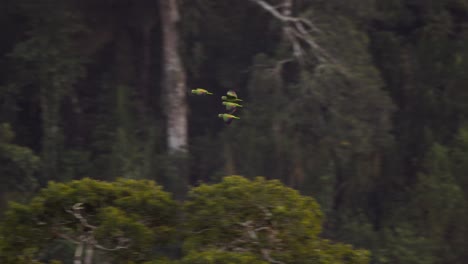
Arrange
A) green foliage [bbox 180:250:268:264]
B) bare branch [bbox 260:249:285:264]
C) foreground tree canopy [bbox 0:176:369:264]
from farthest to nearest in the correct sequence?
foreground tree canopy [bbox 0:176:369:264] → bare branch [bbox 260:249:285:264] → green foliage [bbox 180:250:268:264]

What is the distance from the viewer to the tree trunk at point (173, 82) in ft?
45.9

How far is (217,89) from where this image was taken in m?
15.5

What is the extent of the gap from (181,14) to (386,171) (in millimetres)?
3812

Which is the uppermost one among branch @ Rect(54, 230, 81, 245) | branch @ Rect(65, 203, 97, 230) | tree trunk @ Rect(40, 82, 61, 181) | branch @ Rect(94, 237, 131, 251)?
tree trunk @ Rect(40, 82, 61, 181)

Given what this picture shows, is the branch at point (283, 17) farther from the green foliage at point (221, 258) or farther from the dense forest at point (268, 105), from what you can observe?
the green foliage at point (221, 258)

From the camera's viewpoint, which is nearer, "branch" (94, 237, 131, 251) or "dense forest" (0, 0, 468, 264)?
"branch" (94, 237, 131, 251)

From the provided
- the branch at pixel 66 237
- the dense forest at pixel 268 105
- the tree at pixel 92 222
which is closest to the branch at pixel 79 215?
the tree at pixel 92 222

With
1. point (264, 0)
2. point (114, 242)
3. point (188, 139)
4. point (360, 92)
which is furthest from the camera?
point (188, 139)

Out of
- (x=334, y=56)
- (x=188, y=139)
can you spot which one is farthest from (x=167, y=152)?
(x=334, y=56)

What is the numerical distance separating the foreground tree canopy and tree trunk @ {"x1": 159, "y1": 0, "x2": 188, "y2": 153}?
6869 mm

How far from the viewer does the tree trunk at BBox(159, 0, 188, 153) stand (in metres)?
14.0

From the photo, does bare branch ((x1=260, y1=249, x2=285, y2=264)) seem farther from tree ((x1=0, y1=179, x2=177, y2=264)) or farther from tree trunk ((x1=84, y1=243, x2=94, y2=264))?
tree trunk ((x1=84, y1=243, x2=94, y2=264))

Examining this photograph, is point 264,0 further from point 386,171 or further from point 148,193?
point 148,193

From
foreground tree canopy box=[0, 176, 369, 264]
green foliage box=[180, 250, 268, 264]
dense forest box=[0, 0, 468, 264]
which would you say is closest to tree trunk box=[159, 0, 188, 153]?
dense forest box=[0, 0, 468, 264]
